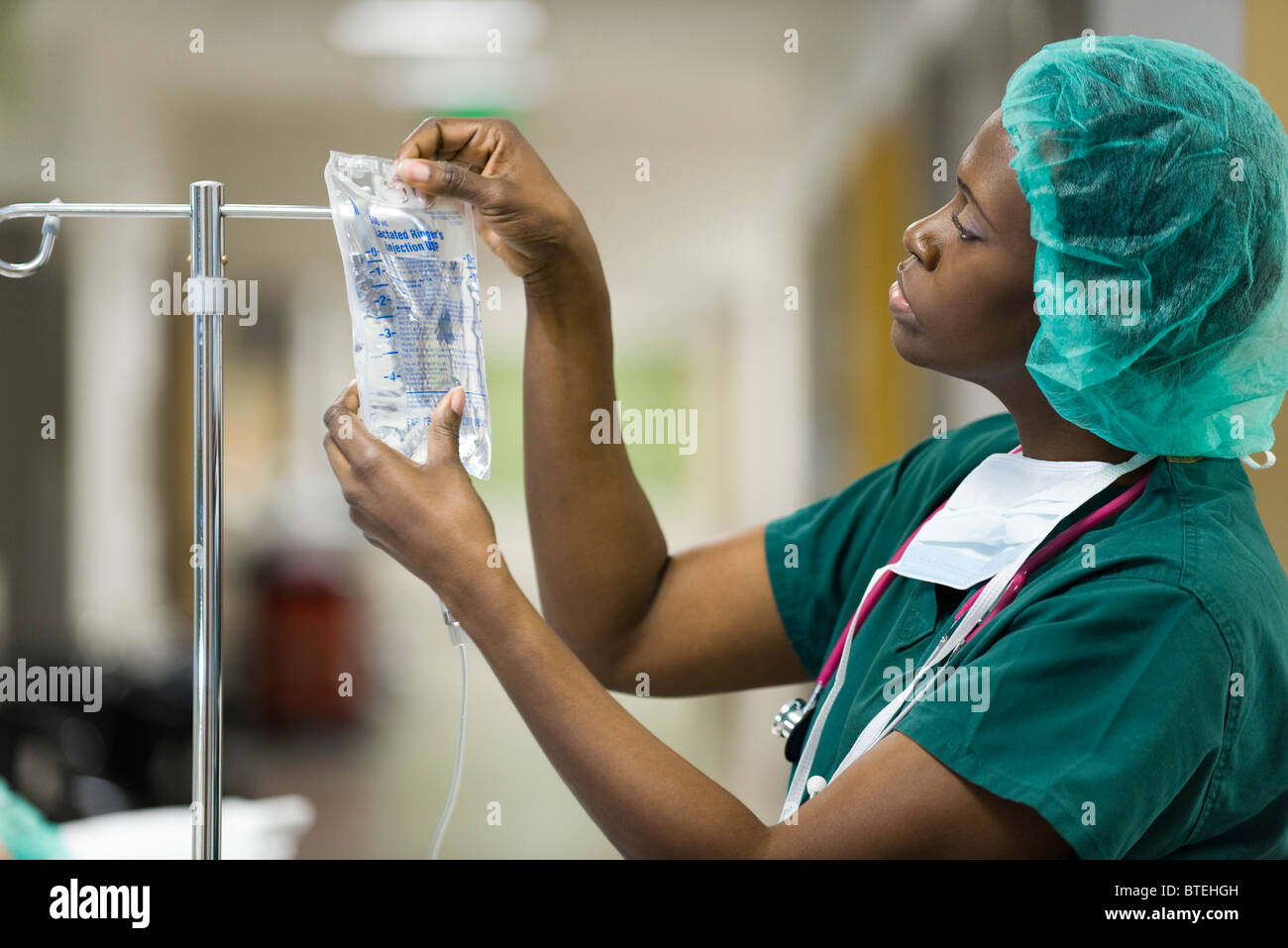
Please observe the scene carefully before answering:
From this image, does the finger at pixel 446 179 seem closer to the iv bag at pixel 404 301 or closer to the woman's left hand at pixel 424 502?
the iv bag at pixel 404 301

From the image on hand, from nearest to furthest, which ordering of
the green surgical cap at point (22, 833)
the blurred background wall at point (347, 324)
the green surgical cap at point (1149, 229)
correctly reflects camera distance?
1. the green surgical cap at point (1149, 229)
2. the green surgical cap at point (22, 833)
3. the blurred background wall at point (347, 324)

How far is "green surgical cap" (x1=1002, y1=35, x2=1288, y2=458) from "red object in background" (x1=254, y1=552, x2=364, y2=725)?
15.2 feet

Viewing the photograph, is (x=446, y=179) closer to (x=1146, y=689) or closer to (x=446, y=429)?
(x=446, y=429)

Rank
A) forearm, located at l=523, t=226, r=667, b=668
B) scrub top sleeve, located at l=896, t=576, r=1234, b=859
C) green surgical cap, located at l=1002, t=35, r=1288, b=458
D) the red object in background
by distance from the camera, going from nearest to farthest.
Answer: scrub top sleeve, located at l=896, t=576, r=1234, b=859, green surgical cap, located at l=1002, t=35, r=1288, b=458, forearm, located at l=523, t=226, r=667, b=668, the red object in background

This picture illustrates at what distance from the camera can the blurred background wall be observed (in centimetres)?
345

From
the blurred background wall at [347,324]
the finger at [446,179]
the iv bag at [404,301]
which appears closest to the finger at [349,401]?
the iv bag at [404,301]

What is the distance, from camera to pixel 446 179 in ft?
3.11

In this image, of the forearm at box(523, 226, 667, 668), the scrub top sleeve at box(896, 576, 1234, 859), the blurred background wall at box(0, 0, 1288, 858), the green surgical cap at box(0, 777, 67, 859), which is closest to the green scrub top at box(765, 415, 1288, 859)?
the scrub top sleeve at box(896, 576, 1234, 859)

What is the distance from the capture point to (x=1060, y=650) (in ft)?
2.45

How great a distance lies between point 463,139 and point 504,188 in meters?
0.07

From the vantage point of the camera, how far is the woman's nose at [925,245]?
0.90 meters

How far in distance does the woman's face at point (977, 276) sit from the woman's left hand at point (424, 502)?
0.41 m

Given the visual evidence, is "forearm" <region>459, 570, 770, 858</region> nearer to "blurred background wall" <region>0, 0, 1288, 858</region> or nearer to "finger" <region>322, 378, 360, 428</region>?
Answer: "finger" <region>322, 378, 360, 428</region>
